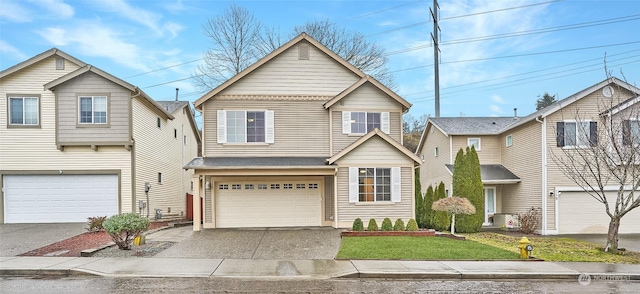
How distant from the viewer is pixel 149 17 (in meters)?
19.0

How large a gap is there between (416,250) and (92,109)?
13530 millimetres

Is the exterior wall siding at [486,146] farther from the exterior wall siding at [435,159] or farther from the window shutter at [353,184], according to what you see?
the window shutter at [353,184]

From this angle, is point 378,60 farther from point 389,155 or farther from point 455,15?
point 389,155

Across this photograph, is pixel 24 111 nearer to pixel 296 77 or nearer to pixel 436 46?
pixel 296 77

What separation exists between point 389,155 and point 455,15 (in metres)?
20.9

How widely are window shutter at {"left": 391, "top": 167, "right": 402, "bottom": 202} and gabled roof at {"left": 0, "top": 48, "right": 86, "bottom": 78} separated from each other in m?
13.2

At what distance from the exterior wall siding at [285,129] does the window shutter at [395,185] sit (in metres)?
2.93

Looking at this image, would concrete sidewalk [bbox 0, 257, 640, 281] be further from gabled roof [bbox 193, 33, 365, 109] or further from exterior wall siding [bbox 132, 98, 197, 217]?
gabled roof [bbox 193, 33, 365, 109]

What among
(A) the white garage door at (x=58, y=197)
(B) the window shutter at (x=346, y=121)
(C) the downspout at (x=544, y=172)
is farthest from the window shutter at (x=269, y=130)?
(C) the downspout at (x=544, y=172)

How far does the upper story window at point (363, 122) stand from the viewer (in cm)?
1764

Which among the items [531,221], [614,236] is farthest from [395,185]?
[614,236]

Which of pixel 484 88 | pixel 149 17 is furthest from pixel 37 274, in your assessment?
pixel 484 88

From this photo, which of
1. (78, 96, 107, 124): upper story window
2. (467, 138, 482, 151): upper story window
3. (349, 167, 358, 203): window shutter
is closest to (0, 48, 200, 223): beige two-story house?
(78, 96, 107, 124): upper story window

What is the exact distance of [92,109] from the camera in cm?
1686
